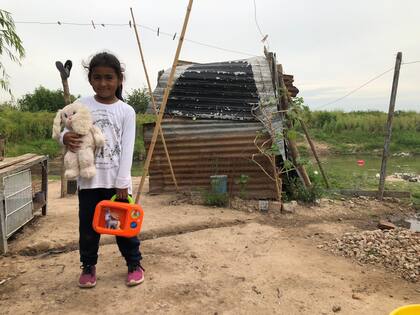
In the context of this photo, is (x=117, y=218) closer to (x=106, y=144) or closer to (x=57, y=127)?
(x=106, y=144)

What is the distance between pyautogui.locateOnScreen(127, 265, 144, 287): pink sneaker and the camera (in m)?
2.97

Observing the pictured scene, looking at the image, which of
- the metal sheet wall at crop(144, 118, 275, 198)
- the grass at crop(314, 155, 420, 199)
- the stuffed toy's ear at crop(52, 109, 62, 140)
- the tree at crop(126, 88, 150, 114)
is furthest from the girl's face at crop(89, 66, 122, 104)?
the tree at crop(126, 88, 150, 114)

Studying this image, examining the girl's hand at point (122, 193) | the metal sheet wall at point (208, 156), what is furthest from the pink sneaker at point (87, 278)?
the metal sheet wall at point (208, 156)

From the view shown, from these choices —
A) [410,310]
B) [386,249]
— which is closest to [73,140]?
[410,310]

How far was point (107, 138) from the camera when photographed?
2.82 meters

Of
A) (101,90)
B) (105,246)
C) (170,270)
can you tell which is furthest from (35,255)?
(101,90)

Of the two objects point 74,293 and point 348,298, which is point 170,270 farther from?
point 348,298

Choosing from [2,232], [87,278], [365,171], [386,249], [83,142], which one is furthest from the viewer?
[365,171]

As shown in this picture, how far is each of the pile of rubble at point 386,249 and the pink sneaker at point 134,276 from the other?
2051 mm

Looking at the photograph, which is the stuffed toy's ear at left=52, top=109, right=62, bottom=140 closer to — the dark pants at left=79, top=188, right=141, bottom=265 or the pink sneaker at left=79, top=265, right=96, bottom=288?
the dark pants at left=79, top=188, right=141, bottom=265

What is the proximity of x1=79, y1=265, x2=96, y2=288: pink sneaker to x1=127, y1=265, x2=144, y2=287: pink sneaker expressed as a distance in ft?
0.86

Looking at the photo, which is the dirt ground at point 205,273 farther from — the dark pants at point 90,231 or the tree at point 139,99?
the tree at point 139,99

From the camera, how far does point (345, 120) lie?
2002 cm

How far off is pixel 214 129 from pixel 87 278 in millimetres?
3664
